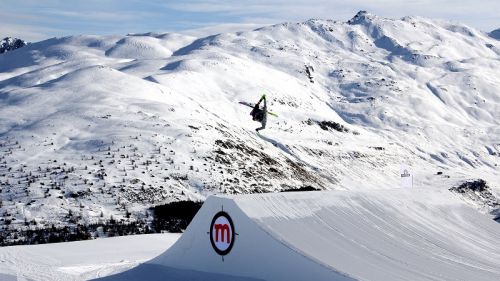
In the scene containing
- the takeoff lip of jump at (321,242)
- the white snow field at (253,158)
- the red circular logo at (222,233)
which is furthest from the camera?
the white snow field at (253,158)

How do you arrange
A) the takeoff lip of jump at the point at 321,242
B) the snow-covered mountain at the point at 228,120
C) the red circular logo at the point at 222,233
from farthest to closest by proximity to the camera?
the snow-covered mountain at the point at 228,120
the red circular logo at the point at 222,233
the takeoff lip of jump at the point at 321,242

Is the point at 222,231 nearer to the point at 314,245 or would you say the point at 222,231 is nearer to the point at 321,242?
the point at 314,245

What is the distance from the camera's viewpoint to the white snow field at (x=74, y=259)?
16609mm

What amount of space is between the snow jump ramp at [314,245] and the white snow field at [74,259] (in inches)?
48.3

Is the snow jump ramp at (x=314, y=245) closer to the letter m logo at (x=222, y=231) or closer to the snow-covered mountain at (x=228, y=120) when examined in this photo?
the letter m logo at (x=222, y=231)

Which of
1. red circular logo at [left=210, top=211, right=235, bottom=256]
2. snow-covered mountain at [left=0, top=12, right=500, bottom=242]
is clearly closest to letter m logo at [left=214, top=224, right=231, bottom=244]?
red circular logo at [left=210, top=211, right=235, bottom=256]

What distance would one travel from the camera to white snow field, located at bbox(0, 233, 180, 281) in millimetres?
16609

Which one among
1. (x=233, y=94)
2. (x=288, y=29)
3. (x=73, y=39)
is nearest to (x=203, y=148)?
(x=233, y=94)

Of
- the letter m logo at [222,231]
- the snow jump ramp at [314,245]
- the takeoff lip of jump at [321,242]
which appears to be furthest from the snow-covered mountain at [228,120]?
the letter m logo at [222,231]

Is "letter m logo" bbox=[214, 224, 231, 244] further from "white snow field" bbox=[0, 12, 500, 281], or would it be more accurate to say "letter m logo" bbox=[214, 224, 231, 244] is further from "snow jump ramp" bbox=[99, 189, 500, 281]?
"white snow field" bbox=[0, 12, 500, 281]

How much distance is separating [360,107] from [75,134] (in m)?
85.8

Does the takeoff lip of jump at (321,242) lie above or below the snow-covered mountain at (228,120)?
above

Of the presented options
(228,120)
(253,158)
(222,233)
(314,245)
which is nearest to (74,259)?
(222,233)

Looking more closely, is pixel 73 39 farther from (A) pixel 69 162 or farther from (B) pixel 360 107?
(A) pixel 69 162
